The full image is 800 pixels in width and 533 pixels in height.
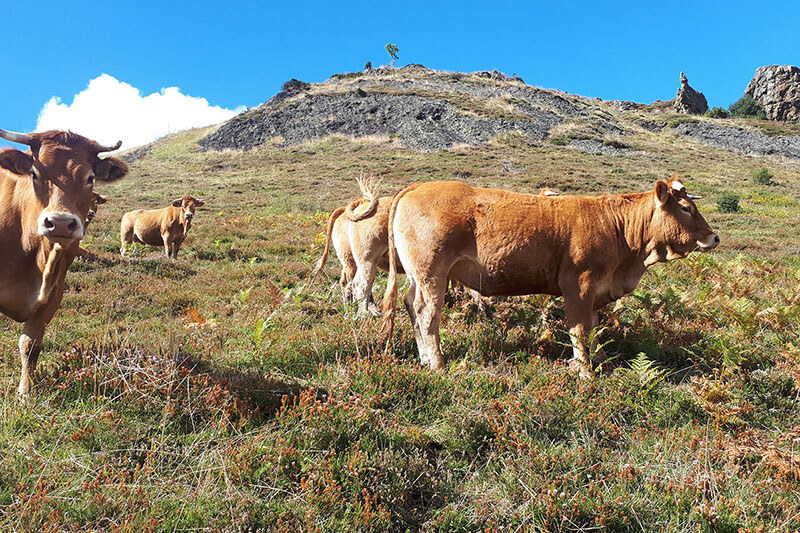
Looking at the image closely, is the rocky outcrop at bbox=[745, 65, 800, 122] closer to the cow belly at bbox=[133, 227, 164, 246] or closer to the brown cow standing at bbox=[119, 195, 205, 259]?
the brown cow standing at bbox=[119, 195, 205, 259]

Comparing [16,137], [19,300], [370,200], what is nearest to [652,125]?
[370,200]

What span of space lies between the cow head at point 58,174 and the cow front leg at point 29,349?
94cm

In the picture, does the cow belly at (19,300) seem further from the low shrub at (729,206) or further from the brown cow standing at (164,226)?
the low shrub at (729,206)

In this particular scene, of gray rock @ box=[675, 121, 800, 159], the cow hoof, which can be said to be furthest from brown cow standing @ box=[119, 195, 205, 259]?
gray rock @ box=[675, 121, 800, 159]

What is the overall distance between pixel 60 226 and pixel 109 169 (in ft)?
4.18

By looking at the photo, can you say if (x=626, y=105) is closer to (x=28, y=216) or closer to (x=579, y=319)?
(x=579, y=319)

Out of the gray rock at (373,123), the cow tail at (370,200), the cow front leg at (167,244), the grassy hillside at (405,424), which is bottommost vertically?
the grassy hillside at (405,424)

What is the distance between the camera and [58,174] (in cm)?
423

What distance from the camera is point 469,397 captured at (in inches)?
177

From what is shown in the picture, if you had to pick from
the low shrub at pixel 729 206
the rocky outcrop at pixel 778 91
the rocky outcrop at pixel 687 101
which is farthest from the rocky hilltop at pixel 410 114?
the low shrub at pixel 729 206

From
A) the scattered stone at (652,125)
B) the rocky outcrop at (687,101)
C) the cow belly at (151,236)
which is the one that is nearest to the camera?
the cow belly at (151,236)

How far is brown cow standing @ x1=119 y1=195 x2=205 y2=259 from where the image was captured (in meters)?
14.9

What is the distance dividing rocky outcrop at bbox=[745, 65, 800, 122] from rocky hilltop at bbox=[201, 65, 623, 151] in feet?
102

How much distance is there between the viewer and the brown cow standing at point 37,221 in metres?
4.22
